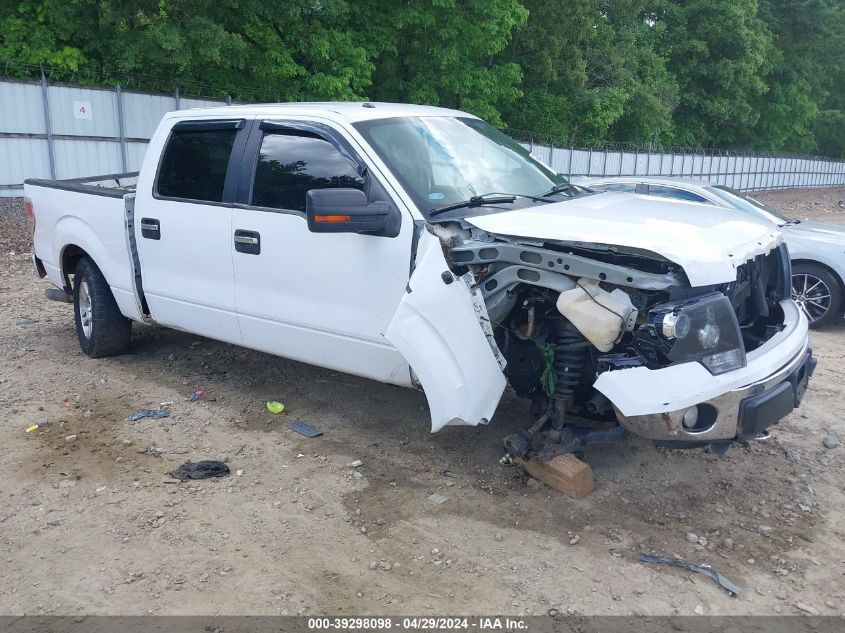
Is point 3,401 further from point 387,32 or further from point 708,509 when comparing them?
point 387,32

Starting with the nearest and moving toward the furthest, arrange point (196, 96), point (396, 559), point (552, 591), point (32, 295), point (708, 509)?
1. point (552, 591)
2. point (396, 559)
3. point (708, 509)
4. point (32, 295)
5. point (196, 96)

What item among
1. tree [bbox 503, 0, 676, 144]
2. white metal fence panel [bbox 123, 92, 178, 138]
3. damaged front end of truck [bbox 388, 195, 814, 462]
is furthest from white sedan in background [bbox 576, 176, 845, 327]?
tree [bbox 503, 0, 676, 144]

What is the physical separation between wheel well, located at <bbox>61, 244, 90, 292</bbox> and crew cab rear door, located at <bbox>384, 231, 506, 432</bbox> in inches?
146

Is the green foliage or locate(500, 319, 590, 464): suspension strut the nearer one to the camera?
locate(500, 319, 590, 464): suspension strut

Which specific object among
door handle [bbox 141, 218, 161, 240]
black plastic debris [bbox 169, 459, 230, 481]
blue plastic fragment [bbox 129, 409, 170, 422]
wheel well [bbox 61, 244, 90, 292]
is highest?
door handle [bbox 141, 218, 161, 240]

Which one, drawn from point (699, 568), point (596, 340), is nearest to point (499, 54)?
point (596, 340)

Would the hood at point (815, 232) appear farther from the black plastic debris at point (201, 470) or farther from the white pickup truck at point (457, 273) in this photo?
the black plastic debris at point (201, 470)

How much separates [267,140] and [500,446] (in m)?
2.43

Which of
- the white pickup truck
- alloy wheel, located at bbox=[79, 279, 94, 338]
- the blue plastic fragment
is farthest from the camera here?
alloy wheel, located at bbox=[79, 279, 94, 338]

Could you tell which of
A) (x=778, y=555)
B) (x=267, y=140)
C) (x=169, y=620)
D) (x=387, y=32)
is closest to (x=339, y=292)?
(x=267, y=140)

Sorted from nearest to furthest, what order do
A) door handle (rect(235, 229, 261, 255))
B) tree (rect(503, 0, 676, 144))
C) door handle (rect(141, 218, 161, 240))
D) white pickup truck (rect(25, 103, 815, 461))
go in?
white pickup truck (rect(25, 103, 815, 461)), door handle (rect(235, 229, 261, 255)), door handle (rect(141, 218, 161, 240)), tree (rect(503, 0, 676, 144))

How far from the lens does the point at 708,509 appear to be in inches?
154

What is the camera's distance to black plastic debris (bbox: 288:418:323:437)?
4844 millimetres

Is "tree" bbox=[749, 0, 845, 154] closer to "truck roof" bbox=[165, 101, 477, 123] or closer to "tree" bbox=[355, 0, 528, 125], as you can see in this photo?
"tree" bbox=[355, 0, 528, 125]
